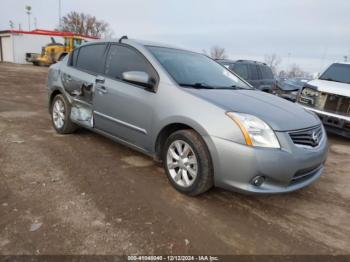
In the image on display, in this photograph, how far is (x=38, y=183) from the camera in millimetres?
3074

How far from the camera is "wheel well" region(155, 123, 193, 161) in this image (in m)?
3.04

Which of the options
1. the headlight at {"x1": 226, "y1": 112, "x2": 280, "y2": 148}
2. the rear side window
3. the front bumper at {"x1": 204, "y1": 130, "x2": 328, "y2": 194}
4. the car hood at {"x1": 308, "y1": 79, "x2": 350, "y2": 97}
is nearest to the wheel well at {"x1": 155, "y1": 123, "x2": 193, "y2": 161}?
the front bumper at {"x1": 204, "y1": 130, "x2": 328, "y2": 194}

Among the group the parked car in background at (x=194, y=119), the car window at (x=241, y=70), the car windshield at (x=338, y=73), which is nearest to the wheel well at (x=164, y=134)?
the parked car in background at (x=194, y=119)

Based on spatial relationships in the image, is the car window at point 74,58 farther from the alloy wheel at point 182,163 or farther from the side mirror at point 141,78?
the alloy wheel at point 182,163

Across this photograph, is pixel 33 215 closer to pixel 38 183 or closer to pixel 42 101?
pixel 38 183

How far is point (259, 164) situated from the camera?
250 centimetres

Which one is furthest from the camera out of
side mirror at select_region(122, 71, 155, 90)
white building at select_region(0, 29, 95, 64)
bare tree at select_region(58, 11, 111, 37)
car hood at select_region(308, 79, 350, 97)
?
bare tree at select_region(58, 11, 111, 37)

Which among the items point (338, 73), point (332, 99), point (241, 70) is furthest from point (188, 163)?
point (241, 70)

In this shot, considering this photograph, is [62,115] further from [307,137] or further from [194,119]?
[307,137]

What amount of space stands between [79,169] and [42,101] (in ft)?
18.5

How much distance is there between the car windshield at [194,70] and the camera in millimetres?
3322

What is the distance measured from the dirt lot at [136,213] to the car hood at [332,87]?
8.06 ft

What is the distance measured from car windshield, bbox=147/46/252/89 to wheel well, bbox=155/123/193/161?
501 millimetres

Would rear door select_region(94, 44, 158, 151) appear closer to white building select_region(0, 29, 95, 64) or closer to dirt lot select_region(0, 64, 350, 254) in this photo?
dirt lot select_region(0, 64, 350, 254)
